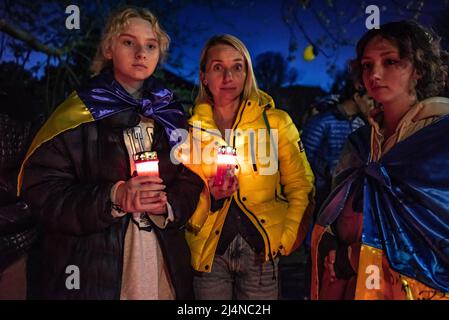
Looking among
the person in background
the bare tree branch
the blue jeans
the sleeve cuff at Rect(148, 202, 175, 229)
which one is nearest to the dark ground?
the person in background

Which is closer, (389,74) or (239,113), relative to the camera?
(389,74)

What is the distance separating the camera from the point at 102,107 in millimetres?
2570

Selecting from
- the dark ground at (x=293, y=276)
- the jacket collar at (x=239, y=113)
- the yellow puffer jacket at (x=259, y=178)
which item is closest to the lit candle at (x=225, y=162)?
the yellow puffer jacket at (x=259, y=178)

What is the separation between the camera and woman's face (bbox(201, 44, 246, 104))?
114 inches

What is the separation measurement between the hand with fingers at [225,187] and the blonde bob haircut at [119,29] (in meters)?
0.88

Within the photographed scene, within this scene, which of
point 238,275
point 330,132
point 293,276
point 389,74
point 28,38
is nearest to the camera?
point 389,74

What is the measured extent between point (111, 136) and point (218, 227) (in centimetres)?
86

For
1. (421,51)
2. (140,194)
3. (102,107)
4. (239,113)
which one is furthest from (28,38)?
(421,51)

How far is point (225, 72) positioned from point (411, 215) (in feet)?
4.58

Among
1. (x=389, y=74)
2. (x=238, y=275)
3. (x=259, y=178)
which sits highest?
(x=389, y=74)

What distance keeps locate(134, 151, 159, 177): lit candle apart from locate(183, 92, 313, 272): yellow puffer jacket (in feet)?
1.42

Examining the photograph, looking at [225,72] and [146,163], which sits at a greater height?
[225,72]

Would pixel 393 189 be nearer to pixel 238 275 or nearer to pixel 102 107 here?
pixel 238 275
